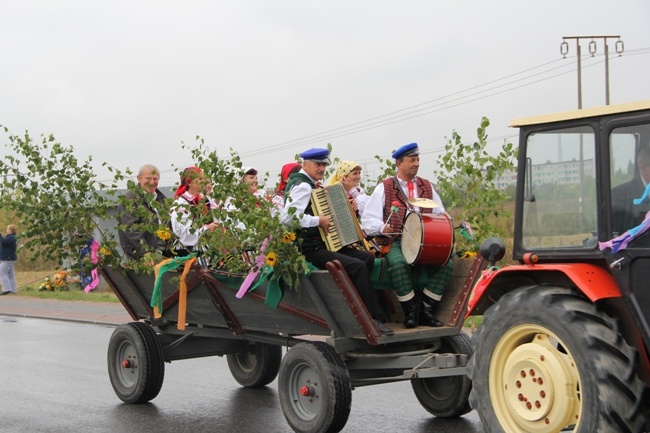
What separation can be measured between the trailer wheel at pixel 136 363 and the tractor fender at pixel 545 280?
3335 millimetres

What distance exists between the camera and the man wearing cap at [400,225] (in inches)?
279

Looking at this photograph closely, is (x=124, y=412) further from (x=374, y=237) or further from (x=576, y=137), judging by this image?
(x=576, y=137)

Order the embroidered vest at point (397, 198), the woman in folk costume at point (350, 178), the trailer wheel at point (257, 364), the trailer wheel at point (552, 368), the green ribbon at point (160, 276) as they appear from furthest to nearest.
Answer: the trailer wheel at point (257, 364) → the woman in folk costume at point (350, 178) → the green ribbon at point (160, 276) → the embroidered vest at point (397, 198) → the trailer wheel at point (552, 368)

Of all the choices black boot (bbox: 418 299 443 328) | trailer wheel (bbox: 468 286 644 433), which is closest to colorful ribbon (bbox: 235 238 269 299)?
black boot (bbox: 418 299 443 328)

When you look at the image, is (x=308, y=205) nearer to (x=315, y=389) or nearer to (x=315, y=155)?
(x=315, y=155)

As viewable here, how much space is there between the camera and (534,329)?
17.2ft

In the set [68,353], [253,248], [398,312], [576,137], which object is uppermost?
[576,137]

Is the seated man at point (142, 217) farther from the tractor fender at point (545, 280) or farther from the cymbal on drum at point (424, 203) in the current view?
the tractor fender at point (545, 280)

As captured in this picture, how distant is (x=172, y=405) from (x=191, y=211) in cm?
192

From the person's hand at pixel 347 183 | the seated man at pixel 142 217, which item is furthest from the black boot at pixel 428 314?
the seated man at pixel 142 217

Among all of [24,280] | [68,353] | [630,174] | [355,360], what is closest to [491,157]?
[355,360]

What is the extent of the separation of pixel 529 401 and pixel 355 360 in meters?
1.89

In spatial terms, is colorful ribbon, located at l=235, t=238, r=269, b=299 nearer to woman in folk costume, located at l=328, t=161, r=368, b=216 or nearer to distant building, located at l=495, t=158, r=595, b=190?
woman in folk costume, located at l=328, t=161, r=368, b=216

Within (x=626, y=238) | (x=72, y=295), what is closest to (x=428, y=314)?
(x=626, y=238)
